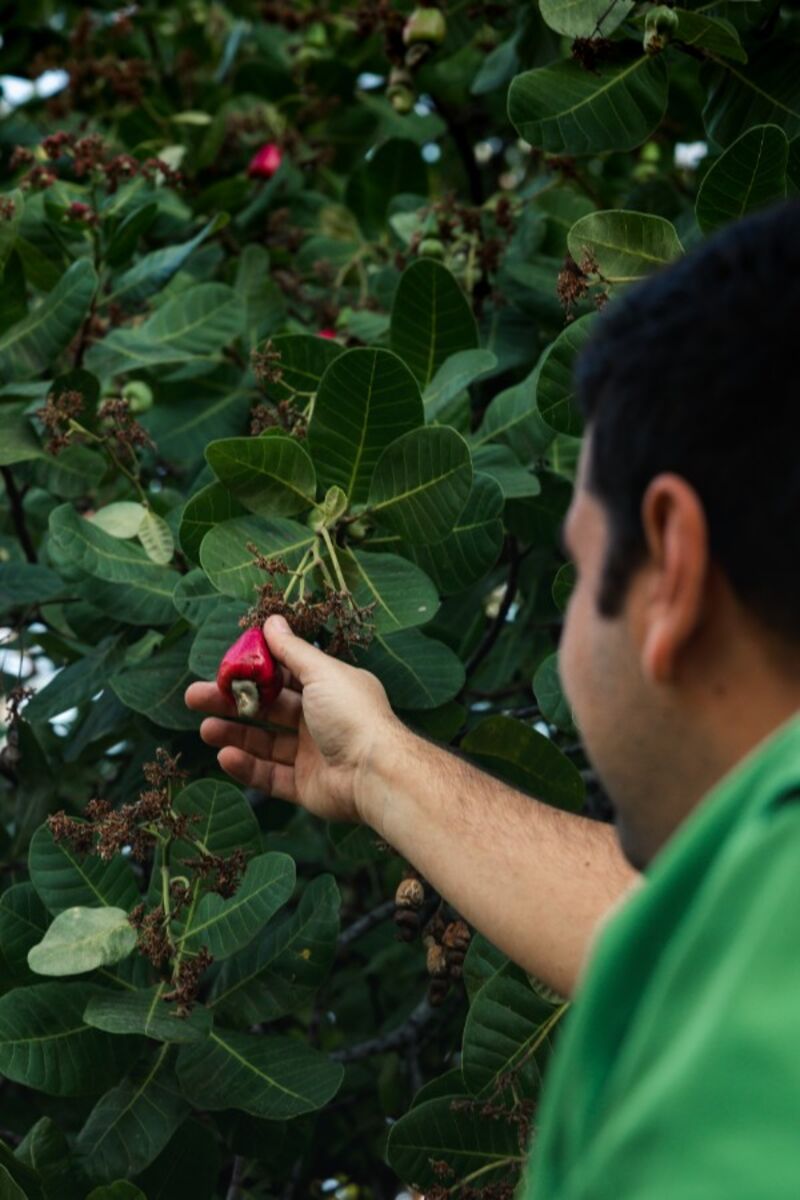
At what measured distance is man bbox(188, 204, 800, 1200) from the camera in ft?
2.64

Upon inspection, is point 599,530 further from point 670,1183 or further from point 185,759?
point 185,759

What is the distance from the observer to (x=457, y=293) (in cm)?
226

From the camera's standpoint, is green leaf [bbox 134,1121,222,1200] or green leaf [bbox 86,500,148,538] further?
green leaf [bbox 86,500,148,538]

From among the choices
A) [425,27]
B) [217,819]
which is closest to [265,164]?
[425,27]

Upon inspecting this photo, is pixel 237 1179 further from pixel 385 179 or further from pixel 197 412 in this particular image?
pixel 385 179

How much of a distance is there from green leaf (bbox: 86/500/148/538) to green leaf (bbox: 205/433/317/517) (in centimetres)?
27

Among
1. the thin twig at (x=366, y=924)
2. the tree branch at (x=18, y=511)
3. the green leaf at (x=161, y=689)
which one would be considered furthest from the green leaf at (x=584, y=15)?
the thin twig at (x=366, y=924)

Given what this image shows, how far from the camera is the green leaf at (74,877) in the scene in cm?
201

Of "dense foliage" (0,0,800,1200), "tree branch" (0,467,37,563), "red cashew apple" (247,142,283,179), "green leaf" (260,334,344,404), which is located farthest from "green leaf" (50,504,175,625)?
"red cashew apple" (247,142,283,179)

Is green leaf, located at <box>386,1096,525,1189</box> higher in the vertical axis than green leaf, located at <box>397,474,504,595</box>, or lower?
lower

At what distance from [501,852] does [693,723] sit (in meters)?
0.77

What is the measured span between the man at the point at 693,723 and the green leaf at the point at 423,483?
2.41 ft

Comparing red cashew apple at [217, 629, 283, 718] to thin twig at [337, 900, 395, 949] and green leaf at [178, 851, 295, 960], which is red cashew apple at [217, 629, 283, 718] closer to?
green leaf at [178, 851, 295, 960]

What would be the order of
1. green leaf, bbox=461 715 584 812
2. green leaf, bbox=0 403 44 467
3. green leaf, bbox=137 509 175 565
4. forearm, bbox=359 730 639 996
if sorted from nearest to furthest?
forearm, bbox=359 730 639 996
green leaf, bbox=461 715 584 812
green leaf, bbox=137 509 175 565
green leaf, bbox=0 403 44 467
